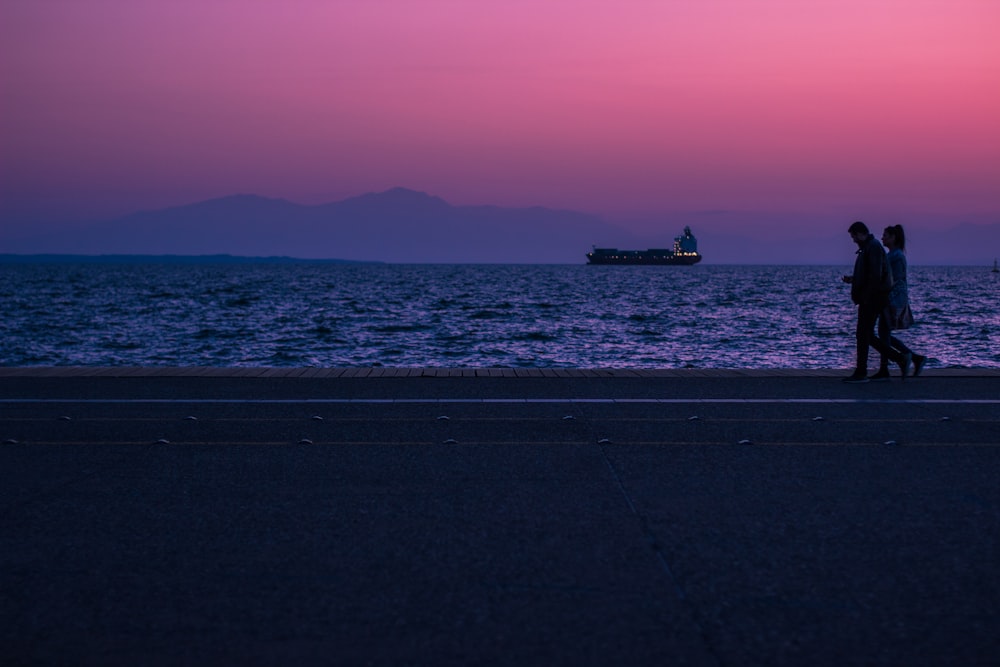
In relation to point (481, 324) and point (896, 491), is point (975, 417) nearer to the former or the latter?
point (896, 491)

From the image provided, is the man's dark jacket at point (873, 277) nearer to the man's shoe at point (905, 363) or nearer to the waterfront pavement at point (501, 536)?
the man's shoe at point (905, 363)

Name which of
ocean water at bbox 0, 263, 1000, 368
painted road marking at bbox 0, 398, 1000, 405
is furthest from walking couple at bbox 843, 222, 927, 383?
ocean water at bbox 0, 263, 1000, 368

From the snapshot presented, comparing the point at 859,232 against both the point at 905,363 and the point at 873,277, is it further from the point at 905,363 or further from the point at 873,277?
the point at 905,363

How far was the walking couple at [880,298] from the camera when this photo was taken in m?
11.7

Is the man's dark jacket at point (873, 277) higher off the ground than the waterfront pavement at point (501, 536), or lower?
higher

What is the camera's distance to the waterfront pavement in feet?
11.2

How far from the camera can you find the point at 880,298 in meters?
11.8

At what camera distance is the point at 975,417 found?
848cm

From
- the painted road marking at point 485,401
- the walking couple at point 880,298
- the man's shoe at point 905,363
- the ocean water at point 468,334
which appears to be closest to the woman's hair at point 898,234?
the walking couple at point 880,298

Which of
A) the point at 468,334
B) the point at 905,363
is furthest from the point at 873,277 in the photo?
the point at 468,334

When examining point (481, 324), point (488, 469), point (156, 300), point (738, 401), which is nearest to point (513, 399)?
point (738, 401)

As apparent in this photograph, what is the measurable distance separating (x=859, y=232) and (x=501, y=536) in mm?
8768

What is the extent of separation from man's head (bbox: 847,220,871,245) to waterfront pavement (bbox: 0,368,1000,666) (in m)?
3.48

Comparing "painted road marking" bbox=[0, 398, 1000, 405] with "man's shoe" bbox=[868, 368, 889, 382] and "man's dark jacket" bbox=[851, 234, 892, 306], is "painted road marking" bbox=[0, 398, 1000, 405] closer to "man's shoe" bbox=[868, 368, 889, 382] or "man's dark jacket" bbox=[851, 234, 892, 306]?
"man's shoe" bbox=[868, 368, 889, 382]
